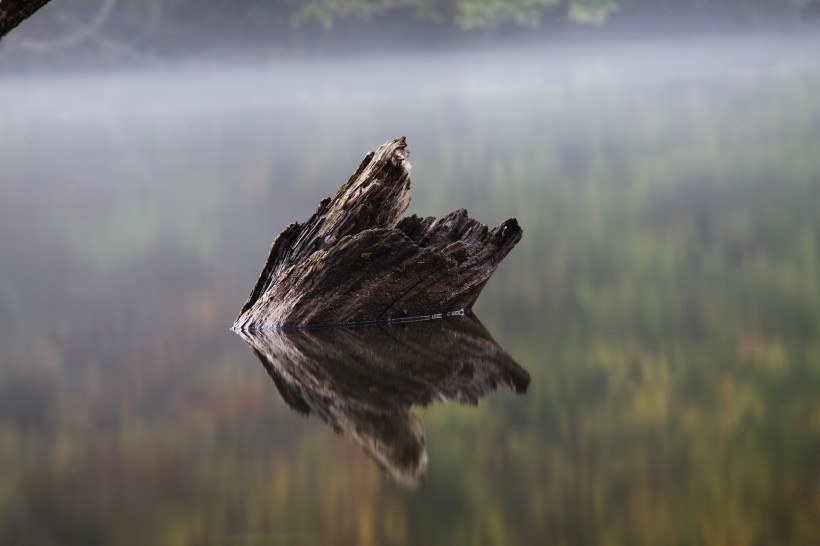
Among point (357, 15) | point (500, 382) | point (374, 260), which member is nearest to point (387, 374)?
point (500, 382)

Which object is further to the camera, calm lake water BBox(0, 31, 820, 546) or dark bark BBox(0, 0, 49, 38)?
dark bark BBox(0, 0, 49, 38)

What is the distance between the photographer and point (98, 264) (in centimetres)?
938

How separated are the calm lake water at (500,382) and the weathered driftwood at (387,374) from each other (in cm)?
3

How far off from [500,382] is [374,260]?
3.99ft

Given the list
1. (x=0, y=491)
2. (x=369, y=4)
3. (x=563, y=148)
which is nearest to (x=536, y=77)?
(x=369, y=4)

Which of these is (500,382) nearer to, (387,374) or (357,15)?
(387,374)

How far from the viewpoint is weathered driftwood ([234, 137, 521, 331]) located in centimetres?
586

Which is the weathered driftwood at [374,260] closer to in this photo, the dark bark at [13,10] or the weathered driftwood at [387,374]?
the weathered driftwood at [387,374]

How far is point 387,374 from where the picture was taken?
16.3 feet

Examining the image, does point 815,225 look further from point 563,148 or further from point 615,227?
point 563,148

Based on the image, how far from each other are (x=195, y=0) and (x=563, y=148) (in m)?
20.9

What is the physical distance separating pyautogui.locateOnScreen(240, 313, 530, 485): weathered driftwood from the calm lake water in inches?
1.4

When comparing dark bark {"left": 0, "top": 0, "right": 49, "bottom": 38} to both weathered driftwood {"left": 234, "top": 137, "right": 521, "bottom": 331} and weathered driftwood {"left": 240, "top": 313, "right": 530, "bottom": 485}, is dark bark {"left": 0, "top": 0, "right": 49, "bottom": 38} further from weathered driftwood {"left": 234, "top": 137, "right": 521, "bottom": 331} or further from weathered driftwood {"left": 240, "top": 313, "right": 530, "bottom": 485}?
weathered driftwood {"left": 234, "top": 137, "right": 521, "bottom": 331}

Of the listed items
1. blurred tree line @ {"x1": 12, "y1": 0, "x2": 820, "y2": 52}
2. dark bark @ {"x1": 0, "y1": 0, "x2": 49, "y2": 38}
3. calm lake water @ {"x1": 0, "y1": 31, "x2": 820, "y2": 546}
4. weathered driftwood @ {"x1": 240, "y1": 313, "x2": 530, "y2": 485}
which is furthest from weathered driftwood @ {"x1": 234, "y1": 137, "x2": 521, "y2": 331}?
blurred tree line @ {"x1": 12, "y1": 0, "x2": 820, "y2": 52}
